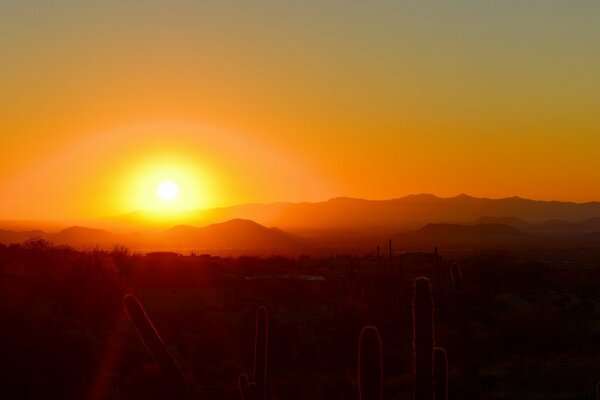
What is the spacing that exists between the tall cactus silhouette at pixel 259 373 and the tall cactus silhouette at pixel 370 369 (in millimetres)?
3314

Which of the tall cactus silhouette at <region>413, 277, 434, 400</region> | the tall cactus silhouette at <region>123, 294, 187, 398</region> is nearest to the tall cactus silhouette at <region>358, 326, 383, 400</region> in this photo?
the tall cactus silhouette at <region>413, 277, 434, 400</region>

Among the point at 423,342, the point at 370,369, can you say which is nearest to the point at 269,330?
the point at 423,342

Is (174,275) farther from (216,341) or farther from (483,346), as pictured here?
(483,346)

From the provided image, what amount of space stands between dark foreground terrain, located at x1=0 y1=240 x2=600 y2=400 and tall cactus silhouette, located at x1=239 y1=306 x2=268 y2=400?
809 centimetres

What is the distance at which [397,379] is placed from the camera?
29.0 meters

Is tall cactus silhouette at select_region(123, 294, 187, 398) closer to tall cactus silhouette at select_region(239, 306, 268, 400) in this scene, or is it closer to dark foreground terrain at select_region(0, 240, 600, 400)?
tall cactus silhouette at select_region(239, 306, 268, 400)

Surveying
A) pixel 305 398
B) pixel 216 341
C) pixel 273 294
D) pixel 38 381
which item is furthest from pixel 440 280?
pixel 38 381

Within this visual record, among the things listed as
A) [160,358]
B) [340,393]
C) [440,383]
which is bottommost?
[340,393]

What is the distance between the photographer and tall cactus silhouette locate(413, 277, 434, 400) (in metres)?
10.5

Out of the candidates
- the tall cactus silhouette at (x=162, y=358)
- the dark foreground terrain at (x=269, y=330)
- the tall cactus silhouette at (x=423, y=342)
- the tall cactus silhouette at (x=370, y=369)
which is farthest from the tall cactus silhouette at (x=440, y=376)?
the dark foreground terrain at (x=269, y=330)

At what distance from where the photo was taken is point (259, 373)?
14.2 m

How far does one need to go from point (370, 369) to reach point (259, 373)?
4.30m

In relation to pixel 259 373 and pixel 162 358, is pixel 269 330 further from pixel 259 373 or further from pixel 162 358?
pixel 162 358

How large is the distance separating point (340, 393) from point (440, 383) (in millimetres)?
13771
